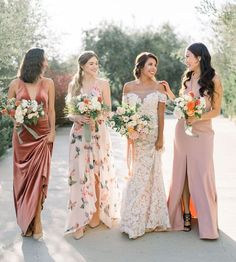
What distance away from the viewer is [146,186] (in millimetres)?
6152

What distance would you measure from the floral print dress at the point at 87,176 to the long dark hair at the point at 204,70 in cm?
128

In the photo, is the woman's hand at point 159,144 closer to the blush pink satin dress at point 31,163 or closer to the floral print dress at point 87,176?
the floral print dress at point 87,176

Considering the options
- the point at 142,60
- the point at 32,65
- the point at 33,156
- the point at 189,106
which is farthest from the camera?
the point at 142,60

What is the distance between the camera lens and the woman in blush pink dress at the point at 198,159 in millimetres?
5945

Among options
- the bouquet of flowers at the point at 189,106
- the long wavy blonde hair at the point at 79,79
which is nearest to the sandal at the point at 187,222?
the bouquet of flowers at the point at 189,106

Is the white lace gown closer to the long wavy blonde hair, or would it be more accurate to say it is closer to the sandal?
the sandal

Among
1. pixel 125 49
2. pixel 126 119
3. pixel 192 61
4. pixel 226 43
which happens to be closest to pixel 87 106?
pixel 126 119

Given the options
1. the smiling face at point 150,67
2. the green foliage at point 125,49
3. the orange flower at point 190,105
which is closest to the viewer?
the orange flower at point 190,105

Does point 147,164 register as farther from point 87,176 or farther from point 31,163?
point 31,163

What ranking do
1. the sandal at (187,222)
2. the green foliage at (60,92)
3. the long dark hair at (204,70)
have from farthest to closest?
the green foliage at (60,92), the sandal at (187,222), the long dark hair at (204,70)

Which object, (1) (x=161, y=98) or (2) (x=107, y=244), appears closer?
(2) (x=107, y=244)

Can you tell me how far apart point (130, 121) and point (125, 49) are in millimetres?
32283

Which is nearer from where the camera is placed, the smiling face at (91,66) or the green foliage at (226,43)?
the smiling face at (91,66)

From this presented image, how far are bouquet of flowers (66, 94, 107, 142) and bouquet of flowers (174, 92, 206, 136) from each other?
0.91 metres
